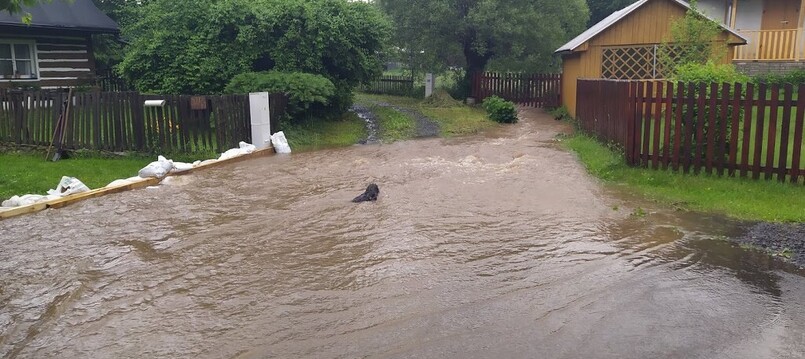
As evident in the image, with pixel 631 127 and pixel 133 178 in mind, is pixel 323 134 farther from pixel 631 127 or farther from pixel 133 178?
pixel 631 127

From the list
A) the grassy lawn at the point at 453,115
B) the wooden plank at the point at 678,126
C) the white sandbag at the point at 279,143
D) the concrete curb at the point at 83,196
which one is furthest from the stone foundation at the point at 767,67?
A: the concrete curb at the point at 83,196

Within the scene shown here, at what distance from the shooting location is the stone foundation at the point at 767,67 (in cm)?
2014

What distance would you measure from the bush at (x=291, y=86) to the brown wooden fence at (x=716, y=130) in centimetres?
782

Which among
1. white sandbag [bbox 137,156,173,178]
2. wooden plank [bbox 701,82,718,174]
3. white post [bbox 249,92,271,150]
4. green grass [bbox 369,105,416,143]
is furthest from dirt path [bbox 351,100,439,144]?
wooden plank [bbox 701,82,718,174]

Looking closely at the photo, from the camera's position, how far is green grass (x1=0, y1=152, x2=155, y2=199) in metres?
10.2

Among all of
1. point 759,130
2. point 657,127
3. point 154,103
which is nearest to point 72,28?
point 154,103

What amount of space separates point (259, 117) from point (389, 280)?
8.84 metres

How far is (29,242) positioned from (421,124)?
13598 mm

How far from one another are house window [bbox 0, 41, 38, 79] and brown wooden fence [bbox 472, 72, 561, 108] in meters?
16.4

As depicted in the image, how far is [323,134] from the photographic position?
16844 mm

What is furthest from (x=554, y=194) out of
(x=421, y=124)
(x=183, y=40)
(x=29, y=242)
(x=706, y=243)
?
(x=183, y=40)

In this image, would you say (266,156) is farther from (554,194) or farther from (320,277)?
(320,277)

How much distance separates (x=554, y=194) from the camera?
30.6 feet

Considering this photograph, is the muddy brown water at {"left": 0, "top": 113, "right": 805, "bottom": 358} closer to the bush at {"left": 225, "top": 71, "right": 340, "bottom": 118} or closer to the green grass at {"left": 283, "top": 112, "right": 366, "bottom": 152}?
the green grass at {"left": 283, "top": 112, "right": 366, "bottom": 152}
